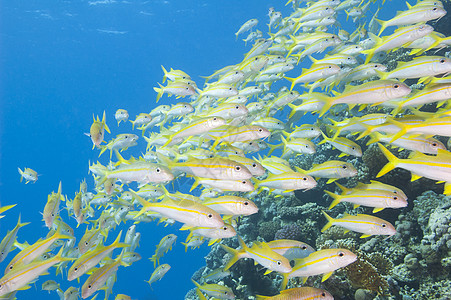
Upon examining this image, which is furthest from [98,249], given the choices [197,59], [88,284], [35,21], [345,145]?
[197,59]

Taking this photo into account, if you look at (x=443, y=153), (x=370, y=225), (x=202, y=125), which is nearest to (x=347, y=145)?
(x=370, y=225)

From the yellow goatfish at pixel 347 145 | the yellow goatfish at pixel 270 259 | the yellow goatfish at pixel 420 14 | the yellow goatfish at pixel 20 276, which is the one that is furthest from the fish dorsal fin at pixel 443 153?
the yellow goatfish at pixel 20 276

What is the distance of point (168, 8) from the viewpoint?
4662cm

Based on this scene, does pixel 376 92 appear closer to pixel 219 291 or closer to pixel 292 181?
pixel 292 181

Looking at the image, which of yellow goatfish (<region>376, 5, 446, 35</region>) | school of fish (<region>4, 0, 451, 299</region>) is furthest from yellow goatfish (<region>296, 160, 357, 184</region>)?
yellow goatfish (<region>376, 5, 446, 35</region>)

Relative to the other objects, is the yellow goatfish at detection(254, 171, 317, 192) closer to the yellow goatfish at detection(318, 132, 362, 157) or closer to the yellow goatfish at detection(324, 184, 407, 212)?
the yellow goatfish at detection(324, 184, 407, 212)

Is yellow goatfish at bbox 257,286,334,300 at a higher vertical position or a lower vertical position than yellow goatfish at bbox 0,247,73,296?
lower

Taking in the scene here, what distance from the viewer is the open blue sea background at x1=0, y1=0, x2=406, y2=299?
43.5 meters

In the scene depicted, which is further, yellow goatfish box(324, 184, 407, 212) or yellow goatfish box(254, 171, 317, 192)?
yellow goatfish box(254, 171, 317, 192)

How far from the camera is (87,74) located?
204 feet

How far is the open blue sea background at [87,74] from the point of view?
4353cm

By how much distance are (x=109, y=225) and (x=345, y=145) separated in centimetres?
600

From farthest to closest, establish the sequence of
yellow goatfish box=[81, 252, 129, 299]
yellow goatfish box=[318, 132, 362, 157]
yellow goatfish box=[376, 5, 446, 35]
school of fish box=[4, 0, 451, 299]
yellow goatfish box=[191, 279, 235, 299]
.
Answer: yellow goatfish box=[191, 279, 235, 299]
yellow goatfish box=[318, 132, 362, 157]
yellow goatfish box=[376, 5, 446, 35]
yellow goatfish box=[81, 252, 129, 299]
school of fish box=[4, 0, 451, 299]

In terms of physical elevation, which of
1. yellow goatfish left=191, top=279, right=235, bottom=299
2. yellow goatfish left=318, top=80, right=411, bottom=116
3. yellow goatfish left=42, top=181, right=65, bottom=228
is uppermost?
yellow goatfish left=42, top=181, right=65, bottom=228
